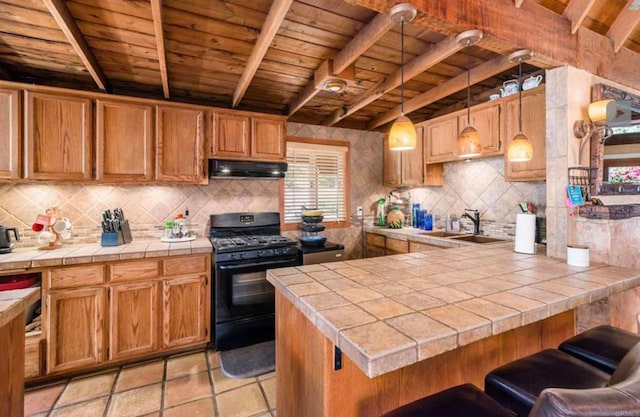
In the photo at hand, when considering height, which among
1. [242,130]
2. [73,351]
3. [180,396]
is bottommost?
[180,396]

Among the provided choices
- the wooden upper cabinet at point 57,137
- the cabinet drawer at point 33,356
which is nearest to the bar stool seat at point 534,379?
the cabinet drawer at point 33,356

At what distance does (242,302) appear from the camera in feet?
9.07

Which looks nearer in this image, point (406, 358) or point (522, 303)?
point (406, 358)

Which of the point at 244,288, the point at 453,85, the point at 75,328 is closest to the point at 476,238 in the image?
the point at 453,85

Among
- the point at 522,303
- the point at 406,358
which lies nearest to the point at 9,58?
the point at 406,358

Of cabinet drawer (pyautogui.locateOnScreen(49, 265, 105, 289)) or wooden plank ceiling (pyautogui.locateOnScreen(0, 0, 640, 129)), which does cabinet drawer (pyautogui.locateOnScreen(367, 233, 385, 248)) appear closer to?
wooden plank ceiling (pyautogui.locateOnScreen(0, 0, 640, 129))

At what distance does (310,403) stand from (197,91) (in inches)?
117

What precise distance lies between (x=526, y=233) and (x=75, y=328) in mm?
3439

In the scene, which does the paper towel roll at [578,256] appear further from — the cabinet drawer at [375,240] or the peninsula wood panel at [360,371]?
the cabinet drawer at [375,240]

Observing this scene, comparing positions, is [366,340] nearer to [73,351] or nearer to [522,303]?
[522,303]

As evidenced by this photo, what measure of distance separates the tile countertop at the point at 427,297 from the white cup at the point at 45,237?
224cm

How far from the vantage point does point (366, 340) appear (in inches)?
34.6

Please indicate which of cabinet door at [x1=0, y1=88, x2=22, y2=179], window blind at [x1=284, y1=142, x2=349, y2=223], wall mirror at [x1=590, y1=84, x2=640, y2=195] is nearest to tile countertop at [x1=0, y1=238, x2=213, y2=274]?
cabinet door at [x1=0, y1=88, x2=22, y2=179]

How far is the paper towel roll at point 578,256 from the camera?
171 cm
